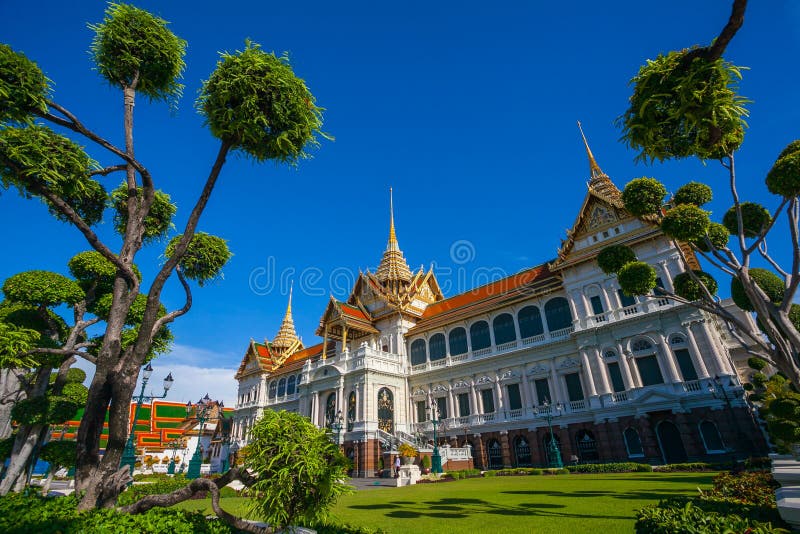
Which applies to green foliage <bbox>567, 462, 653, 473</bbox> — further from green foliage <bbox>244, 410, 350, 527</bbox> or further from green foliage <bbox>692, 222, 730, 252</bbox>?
green foliage <bbox>244, 410, 350, 527</bbox>

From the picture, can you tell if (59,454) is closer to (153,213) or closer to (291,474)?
(153,213)

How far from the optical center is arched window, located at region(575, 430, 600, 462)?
22.4m

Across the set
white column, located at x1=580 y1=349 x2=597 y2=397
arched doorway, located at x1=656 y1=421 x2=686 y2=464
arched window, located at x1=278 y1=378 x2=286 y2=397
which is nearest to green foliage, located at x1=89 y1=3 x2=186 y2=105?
white column, located at x1=580 y1=349 x2=597 y2=397

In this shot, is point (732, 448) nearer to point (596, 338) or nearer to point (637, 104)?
point (596, 338)

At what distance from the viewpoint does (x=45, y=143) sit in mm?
8305

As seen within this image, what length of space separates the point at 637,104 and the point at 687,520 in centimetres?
771

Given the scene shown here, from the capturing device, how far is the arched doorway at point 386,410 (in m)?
30.1

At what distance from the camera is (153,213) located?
12.3 m

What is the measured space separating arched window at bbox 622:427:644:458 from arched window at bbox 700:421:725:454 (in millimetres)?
2800

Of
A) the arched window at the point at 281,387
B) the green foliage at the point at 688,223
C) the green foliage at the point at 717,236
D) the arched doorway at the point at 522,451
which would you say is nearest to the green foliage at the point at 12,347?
the green foliage at the point at 688,223

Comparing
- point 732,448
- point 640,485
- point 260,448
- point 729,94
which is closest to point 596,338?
point 732,448

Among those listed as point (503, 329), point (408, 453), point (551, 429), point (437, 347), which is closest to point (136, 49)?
point (408, 453)

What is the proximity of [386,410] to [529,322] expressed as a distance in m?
12.8

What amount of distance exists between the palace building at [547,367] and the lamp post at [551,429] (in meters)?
0.10
